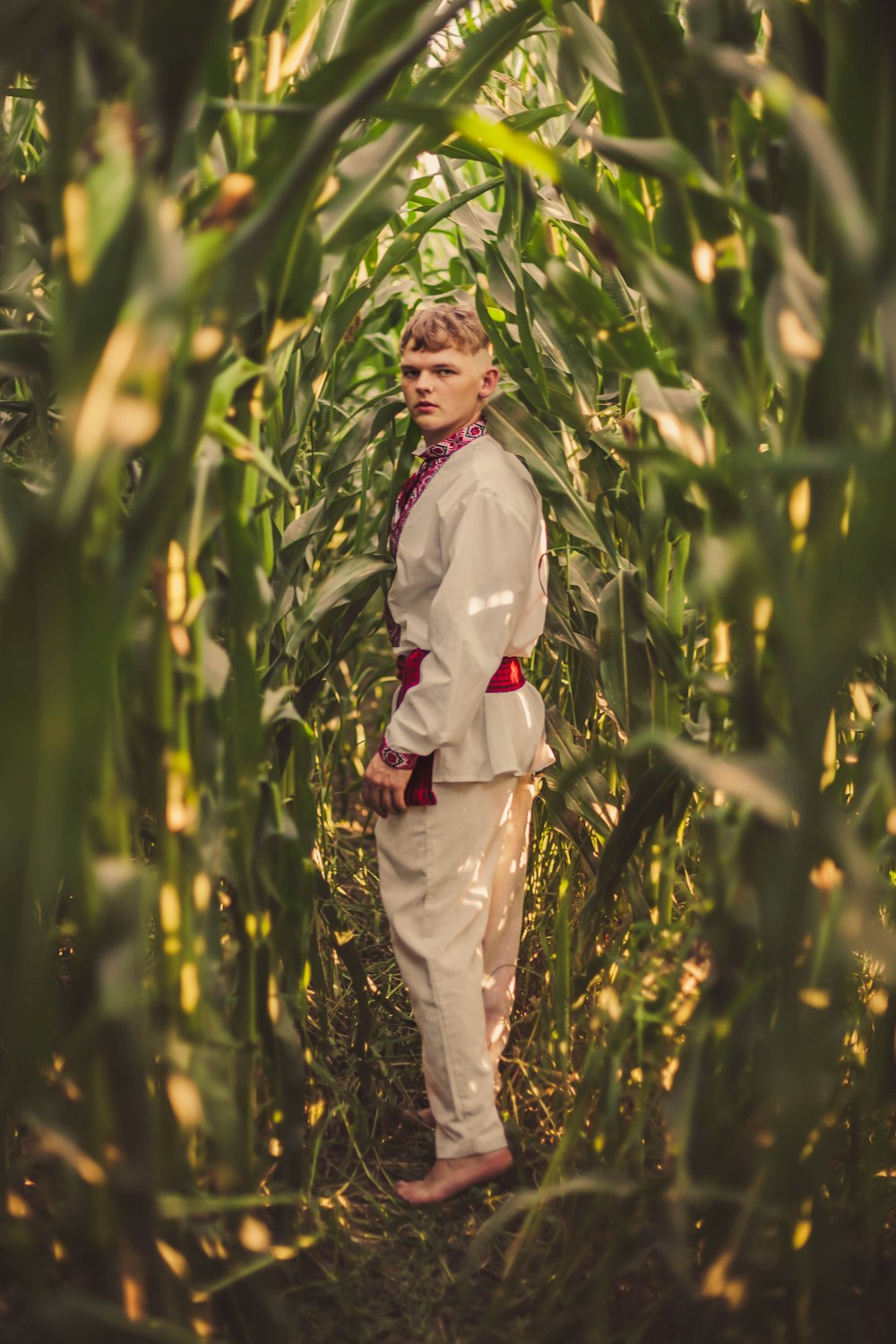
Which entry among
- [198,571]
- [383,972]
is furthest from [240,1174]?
[383,972]

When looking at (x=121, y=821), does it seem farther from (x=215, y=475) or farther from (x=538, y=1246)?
(x=538, y=1246)

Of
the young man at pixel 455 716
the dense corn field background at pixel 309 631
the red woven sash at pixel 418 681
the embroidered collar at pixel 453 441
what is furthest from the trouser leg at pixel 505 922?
the embroidered collar at pixel 453 441

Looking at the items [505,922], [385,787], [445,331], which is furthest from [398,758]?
[445,331]

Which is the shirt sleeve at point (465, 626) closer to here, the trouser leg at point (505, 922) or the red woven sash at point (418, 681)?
the red woven sash at point (418, 681)

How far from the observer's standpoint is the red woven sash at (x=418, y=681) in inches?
53.3

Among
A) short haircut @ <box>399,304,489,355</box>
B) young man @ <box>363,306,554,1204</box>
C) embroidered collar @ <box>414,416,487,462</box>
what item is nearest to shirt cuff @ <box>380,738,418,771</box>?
young man @ <box>363,306,554,1204</box>

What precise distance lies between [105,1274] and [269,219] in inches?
27.2

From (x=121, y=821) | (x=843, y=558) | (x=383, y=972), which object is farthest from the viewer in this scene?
(x=383, y=972)

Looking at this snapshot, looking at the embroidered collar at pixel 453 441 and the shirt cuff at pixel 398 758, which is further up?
the embroidered collar at pixel 453 441

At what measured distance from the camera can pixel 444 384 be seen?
1383 millimetres

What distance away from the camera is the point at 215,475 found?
30.7 inches

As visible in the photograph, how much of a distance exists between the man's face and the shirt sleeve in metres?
0.14

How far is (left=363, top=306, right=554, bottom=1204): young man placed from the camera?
1306 millimetres

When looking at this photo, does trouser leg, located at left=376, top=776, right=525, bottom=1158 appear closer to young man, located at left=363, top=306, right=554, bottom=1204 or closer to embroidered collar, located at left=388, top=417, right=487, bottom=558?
young man, located at left=363, top=306, right=554, bottom=1204
